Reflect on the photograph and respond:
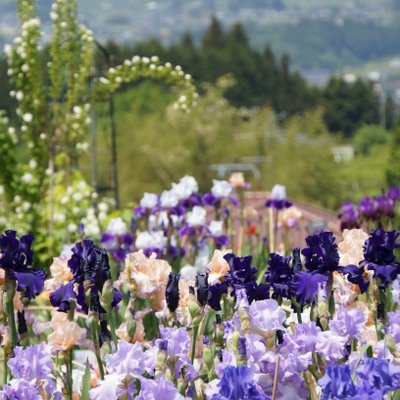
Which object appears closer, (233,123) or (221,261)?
(221,261)

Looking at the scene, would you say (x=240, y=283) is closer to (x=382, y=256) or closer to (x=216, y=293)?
(x=216, y=293)

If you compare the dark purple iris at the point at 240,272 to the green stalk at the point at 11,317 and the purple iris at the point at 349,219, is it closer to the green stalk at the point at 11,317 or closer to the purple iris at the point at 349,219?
the green stalk at the point at 11,317

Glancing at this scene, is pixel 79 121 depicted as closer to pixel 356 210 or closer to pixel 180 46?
pixel 356 210

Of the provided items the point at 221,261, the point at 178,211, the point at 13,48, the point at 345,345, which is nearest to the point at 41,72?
the point at 13,48

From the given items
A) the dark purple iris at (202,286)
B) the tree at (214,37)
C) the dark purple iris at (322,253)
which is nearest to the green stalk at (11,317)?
the dark purple iris at (202,286)

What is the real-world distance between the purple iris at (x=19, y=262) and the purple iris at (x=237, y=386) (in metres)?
1.03

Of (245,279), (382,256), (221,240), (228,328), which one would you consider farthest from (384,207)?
(228,328)

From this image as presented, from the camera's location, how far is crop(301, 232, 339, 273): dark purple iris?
2770 mm

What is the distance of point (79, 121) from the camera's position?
851 cm

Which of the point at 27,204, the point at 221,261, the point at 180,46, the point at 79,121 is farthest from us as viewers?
the point at 180,46

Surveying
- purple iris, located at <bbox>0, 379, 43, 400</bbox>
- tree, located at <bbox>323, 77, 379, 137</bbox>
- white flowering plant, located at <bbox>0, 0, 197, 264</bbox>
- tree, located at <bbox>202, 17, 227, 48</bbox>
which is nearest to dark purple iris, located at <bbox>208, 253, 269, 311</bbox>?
purple iris, located at <bbox>0, 379, 43, 400</bbox>

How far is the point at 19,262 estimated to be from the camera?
290 cm

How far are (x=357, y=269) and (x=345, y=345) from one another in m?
0.44

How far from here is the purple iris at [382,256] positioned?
2.82 meters
